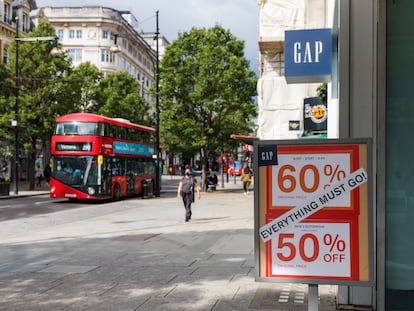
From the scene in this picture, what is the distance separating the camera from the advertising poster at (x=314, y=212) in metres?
4.09

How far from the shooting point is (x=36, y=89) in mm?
35094

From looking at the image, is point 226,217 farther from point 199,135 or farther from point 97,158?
point 199,135

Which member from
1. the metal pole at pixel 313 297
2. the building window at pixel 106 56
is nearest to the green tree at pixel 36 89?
the metal pole at pixel 313 297

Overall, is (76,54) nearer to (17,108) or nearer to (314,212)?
(17,108)

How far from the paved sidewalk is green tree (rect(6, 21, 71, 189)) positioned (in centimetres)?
1979

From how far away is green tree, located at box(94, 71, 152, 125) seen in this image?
147 feet

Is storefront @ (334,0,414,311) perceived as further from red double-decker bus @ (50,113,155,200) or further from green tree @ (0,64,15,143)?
green tree @ (0,64,15,143)

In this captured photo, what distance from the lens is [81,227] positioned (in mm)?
15266

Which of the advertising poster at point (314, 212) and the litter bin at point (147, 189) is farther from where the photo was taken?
the litter bin at point (147, 189)

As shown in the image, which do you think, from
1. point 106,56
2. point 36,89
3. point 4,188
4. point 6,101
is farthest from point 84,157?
point 106,56

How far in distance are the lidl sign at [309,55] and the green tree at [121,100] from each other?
36198 mm

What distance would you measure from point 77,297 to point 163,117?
28394 millimetres

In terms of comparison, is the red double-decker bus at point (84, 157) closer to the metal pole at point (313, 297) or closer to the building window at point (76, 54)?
the metal pole at point (313, 297)

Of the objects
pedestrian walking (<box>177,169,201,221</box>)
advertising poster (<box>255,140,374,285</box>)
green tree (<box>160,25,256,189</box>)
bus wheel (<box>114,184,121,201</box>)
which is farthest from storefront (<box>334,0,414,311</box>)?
green tree (<box>160,25,256,189</box>)
